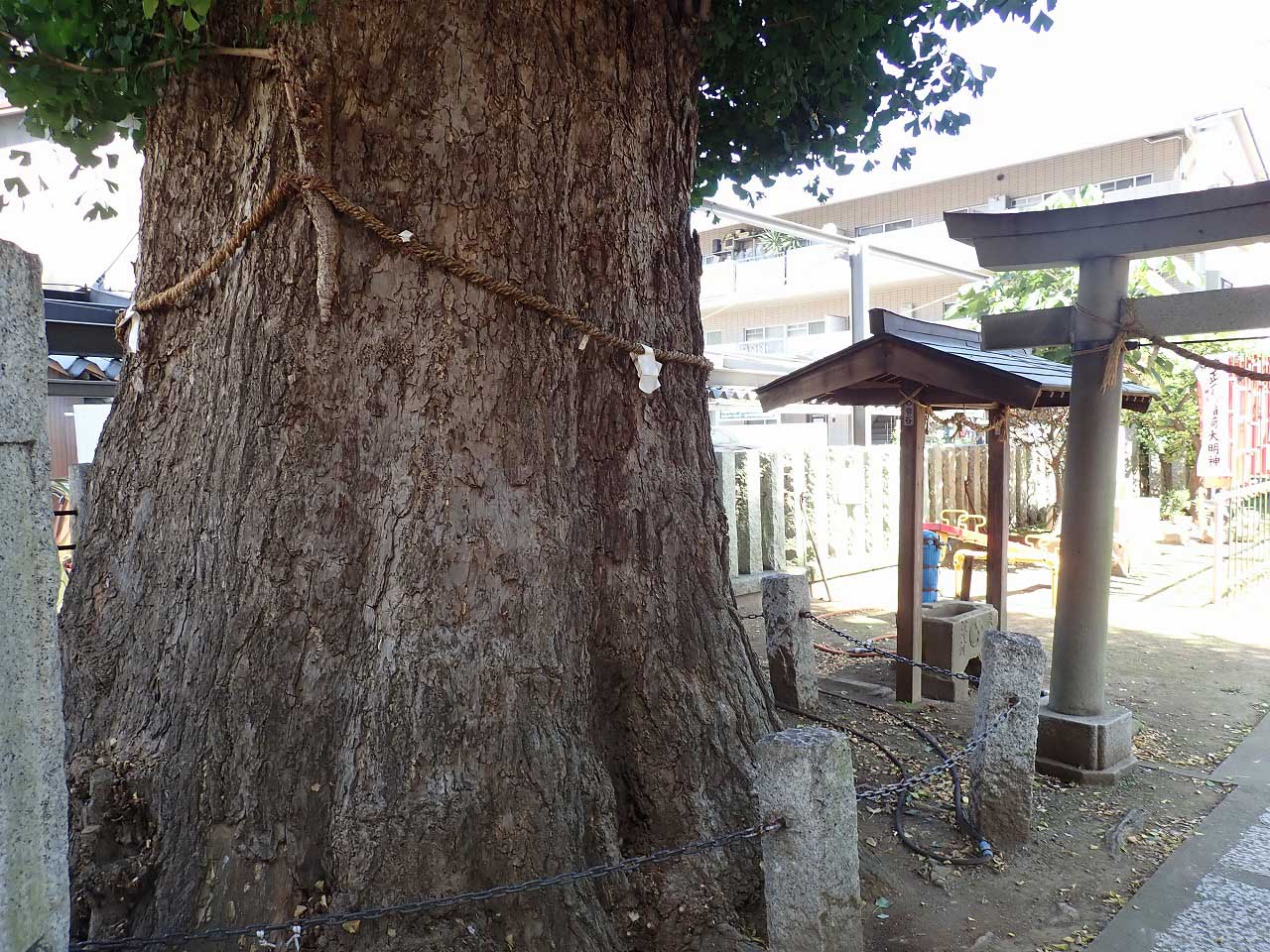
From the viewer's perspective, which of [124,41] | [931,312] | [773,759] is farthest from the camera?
[931,312]

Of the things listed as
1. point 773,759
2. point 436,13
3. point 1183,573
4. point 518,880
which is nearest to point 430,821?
point 518,880

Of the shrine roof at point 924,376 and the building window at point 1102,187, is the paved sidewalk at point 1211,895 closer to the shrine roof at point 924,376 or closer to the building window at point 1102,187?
the shrine roof at point 924,376

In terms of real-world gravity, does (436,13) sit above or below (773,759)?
above

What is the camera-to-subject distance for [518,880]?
2568mm

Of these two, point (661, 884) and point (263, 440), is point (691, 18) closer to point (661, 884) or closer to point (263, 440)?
point (263, 440)

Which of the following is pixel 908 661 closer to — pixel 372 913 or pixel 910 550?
pixel 910 550

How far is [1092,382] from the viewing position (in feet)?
15.5

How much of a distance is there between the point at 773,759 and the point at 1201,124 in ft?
73.5

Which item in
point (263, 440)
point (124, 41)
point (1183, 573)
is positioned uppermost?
point (124, 41)

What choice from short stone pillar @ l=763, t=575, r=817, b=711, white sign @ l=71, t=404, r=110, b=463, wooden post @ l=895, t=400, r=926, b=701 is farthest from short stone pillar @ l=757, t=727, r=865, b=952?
white sign @ l=71, t=404, r=110, b=463

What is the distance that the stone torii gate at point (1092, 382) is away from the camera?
455 cm

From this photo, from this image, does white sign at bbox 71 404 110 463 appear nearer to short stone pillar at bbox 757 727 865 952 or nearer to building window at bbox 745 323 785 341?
short stone pillar at bbox 757 727 865 952

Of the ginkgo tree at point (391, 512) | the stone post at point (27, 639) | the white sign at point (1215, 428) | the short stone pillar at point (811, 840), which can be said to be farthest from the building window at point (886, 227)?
the stone post at point (27, 639)

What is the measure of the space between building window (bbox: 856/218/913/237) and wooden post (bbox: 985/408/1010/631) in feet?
67.5
